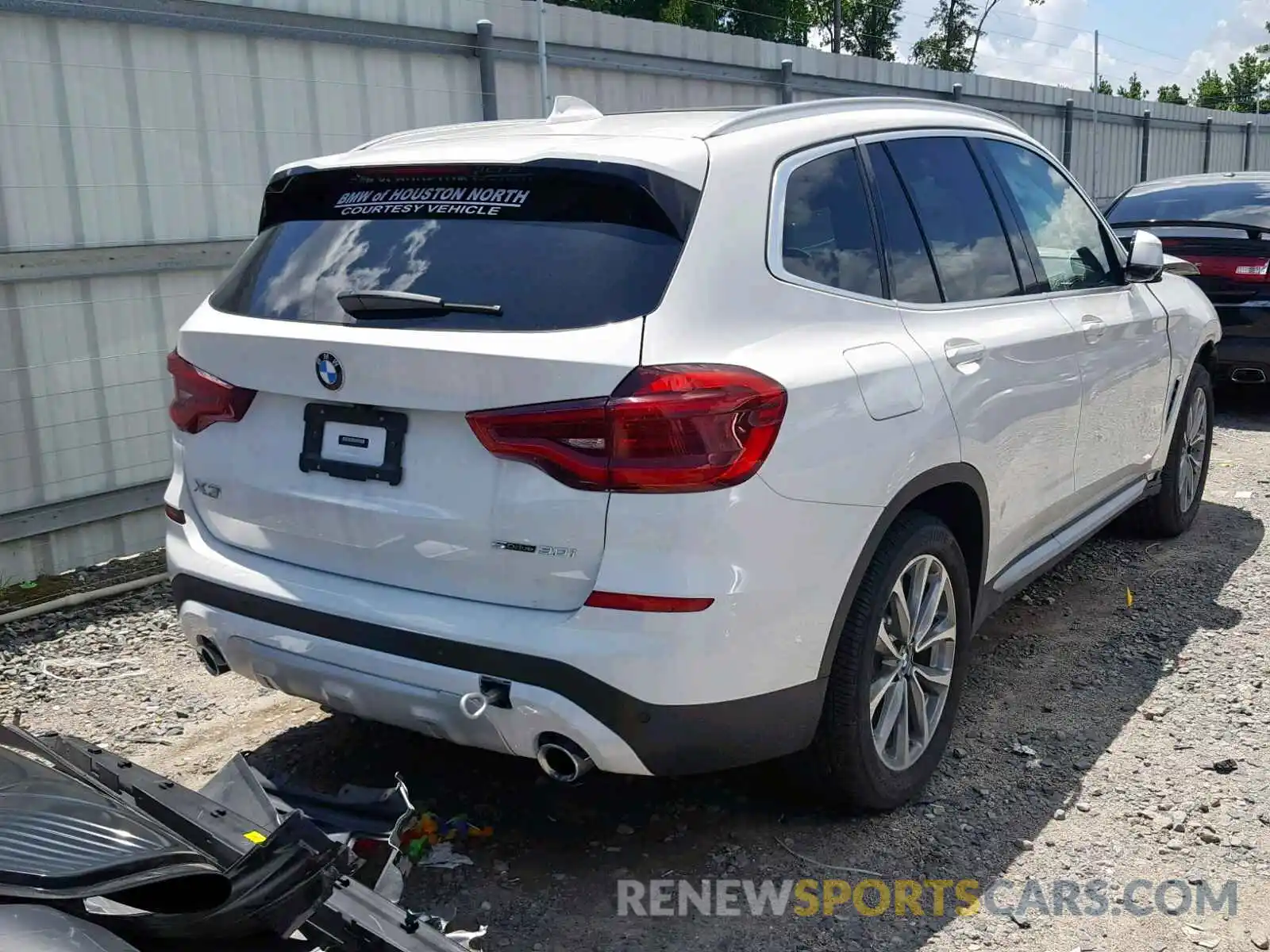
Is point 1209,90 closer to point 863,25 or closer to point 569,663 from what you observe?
point 863,25

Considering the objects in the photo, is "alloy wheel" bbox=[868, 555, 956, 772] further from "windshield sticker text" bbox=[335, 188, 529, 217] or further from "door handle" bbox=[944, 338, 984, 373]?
"windshield sticker text" bbox=[335, 188, 529, 217]

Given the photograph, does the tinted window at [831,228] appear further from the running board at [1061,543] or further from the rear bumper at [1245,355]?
the rear bumper at [1245,355]

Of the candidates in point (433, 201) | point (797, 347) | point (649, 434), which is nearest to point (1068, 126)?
point (797, 347)

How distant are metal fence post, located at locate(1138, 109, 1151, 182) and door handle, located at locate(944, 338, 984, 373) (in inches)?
635

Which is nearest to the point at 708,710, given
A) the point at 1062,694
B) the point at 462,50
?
the point at 1062,694

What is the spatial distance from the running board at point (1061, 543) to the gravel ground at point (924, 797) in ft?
1.40

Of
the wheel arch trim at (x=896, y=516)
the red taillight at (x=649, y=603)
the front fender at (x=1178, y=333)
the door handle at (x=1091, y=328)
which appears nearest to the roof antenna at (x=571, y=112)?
the wheel arch trim at (x=896, y=516)

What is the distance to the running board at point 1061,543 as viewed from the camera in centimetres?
402

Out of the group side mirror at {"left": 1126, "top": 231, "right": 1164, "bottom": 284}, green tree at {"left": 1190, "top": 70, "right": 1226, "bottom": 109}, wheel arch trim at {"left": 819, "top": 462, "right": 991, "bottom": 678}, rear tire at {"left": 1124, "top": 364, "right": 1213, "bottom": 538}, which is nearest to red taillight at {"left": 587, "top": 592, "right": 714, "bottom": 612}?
wheel arch trim at {"left": 819, "top": 462, "right": 991, "bottom": 678}

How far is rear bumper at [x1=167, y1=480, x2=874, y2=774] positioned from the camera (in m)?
2.66

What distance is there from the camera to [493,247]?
2.89 metres

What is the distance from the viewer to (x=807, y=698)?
115 inches

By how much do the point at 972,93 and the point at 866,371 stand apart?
1144 cm

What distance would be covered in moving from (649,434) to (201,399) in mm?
1334
